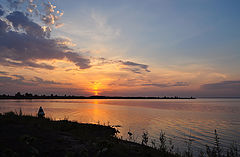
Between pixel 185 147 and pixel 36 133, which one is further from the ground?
pixel 36 133

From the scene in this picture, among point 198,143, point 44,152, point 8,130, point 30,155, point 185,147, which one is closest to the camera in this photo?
point 30,155

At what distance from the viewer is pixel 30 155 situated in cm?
603

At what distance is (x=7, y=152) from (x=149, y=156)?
581cm

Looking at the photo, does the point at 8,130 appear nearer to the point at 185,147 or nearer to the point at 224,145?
the point at 185,147

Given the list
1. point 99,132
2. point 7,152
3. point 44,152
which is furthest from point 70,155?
point 99,132

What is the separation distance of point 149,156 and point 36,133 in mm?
6029

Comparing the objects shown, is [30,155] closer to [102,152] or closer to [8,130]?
[102,152]

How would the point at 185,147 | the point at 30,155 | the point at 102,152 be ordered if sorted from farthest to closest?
the point at 185,147, the point at 102,152, the point at 30,155

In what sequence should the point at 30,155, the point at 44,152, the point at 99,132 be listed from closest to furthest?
the point at 30,155 < the point at 44,152 < the point at 99,132

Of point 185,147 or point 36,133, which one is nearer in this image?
point 36,133

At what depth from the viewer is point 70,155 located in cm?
623

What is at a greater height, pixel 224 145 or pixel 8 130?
pixel 8 130

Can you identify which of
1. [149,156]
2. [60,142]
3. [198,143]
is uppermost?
[60,142]

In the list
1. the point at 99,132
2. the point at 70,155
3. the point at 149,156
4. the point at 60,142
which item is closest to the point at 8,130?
the point at 60,142
